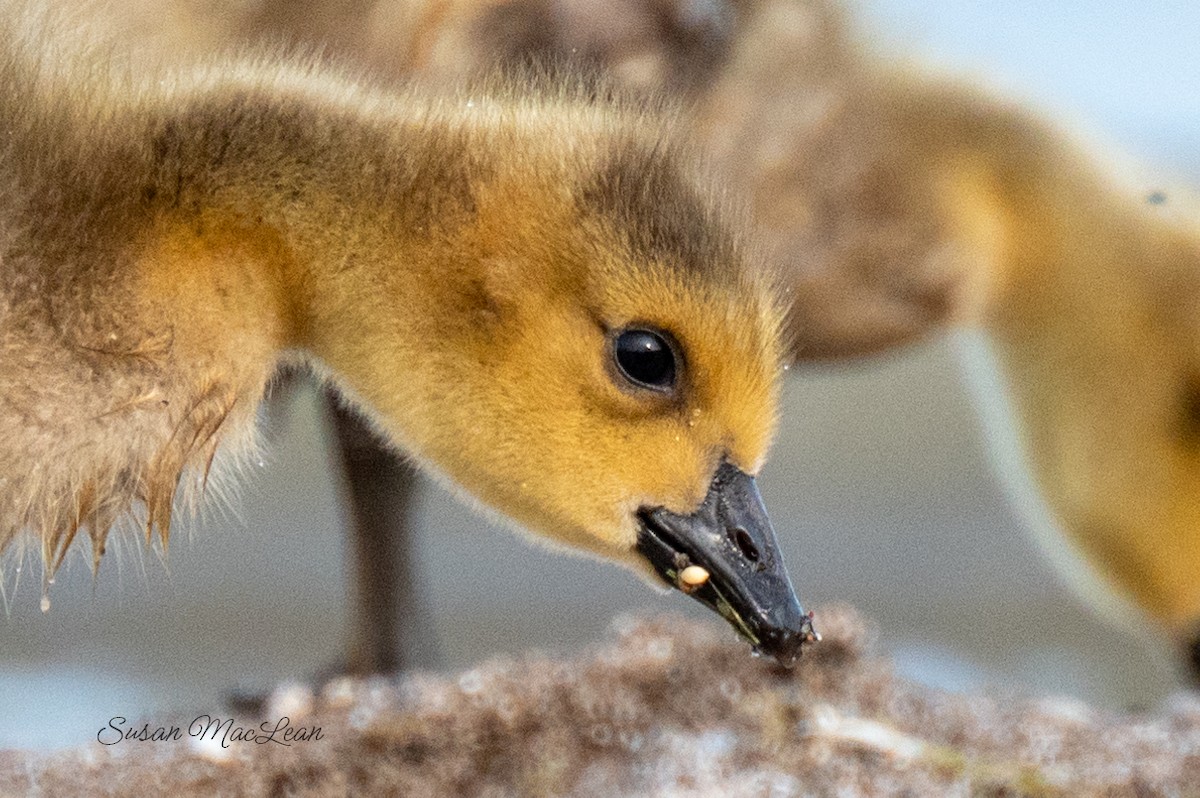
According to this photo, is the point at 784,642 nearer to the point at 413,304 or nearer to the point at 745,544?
the point at 745,544

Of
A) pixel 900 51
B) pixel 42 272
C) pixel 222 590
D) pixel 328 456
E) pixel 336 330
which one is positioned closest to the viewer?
pixel 42 272

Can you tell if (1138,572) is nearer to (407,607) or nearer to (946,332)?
(946,332)

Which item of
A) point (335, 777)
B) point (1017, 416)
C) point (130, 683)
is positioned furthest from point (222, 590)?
point (1017, 416)

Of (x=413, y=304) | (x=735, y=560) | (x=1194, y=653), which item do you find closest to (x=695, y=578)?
(x=735, y=560)

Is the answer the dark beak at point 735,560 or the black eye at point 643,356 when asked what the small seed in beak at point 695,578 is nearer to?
the dark beak at point 735,560

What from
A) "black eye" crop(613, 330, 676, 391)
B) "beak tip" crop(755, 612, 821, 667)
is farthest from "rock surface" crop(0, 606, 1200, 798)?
"black eye" crop(613, 330, 676, 391)

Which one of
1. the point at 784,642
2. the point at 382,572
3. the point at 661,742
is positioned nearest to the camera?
the point at 784,642

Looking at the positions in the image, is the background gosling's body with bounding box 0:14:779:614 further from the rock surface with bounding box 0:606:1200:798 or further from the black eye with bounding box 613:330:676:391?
the rock surface with bounding box 0:606:1200:798
